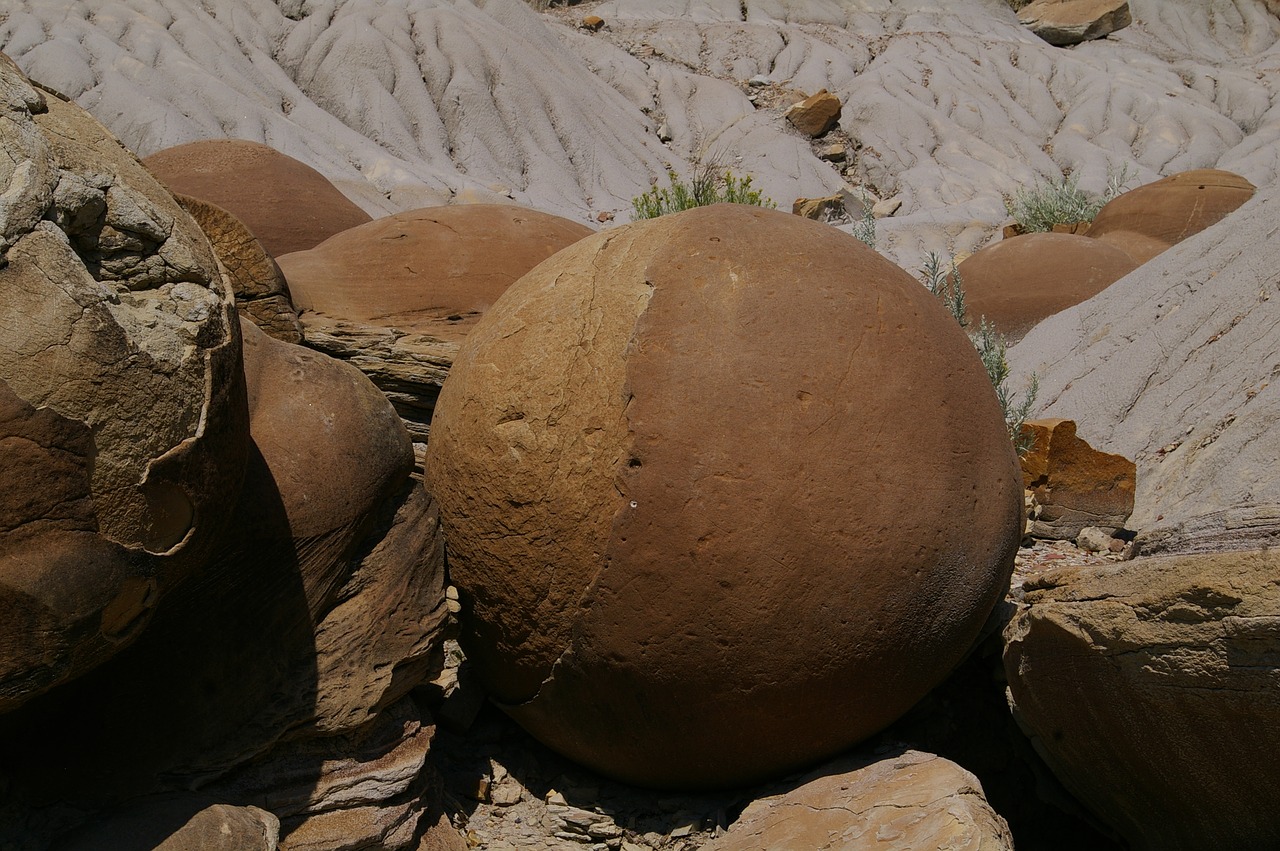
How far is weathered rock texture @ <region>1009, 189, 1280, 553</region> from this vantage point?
4832 mm

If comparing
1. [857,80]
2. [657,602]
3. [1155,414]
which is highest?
[657,602]

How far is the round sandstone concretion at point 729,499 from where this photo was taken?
2.85 m

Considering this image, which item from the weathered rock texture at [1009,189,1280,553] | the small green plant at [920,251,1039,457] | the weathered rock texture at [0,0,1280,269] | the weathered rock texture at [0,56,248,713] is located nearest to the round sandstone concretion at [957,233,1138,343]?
the small green plant at [920,251,1039,457]

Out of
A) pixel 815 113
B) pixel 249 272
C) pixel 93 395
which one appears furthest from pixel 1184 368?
pixel 815 113

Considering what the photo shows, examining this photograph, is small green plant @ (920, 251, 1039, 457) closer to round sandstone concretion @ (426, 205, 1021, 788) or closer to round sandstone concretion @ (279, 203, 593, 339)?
round sandstone concretion @ (426, 205, 1021, 788)

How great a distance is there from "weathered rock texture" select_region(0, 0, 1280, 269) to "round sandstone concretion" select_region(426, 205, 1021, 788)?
1425 cm

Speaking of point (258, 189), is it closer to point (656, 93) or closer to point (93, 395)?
point (93, 395)

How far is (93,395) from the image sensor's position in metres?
2.11

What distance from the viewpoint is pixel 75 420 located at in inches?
81.9

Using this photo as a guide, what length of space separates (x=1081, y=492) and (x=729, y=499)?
2.57 m

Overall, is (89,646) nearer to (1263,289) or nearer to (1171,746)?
(1171,746)

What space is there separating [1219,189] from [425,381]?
8979mm

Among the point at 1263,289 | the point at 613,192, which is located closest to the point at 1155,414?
the point at 1263,289

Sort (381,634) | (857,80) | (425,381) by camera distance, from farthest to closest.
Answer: (857,80), (425,381), (381,634)
